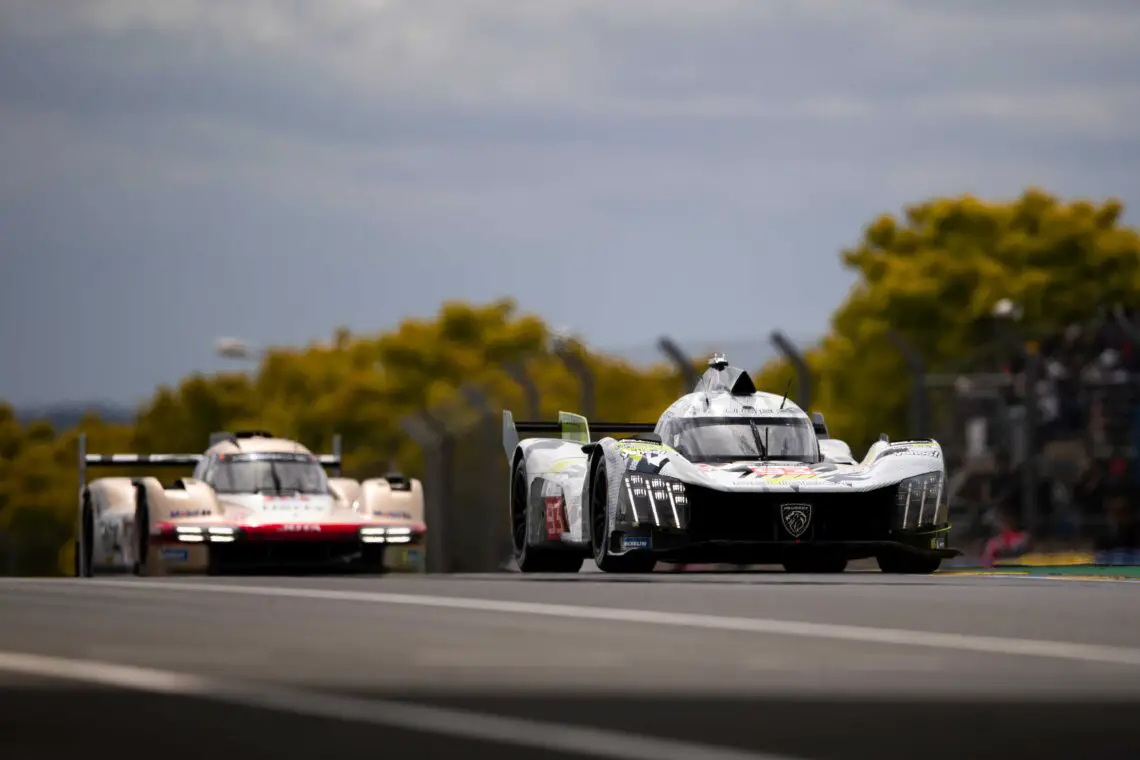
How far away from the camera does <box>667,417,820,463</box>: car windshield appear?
16812mm

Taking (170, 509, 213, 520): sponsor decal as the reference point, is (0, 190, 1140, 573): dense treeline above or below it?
above

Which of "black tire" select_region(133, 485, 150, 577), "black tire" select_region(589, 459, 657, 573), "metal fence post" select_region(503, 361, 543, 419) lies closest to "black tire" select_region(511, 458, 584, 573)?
"black tire" select_region(589, 459, 657, 573)

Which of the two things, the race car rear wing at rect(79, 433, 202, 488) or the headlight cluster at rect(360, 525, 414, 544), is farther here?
the race car rear wing at rect(79, 433, 202, 488)

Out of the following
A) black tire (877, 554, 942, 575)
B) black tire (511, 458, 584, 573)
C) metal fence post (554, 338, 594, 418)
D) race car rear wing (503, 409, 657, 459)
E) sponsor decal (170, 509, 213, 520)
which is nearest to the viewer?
black tire (877, 554, 942, 575)

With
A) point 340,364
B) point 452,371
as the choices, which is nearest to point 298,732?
point 452,371

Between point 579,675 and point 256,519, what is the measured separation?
43.5 feet

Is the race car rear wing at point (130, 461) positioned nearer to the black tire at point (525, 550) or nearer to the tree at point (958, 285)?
the black tire at point (525, 550)

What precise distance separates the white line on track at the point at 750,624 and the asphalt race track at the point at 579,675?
0.07 feet

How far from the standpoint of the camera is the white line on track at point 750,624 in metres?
8.97

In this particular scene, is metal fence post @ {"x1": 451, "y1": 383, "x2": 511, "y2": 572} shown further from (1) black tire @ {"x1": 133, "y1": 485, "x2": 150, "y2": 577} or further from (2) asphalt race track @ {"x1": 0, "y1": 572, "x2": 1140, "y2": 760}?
(2) asphalt race track @ {"x1": 0, "y1": 572, "x2": 1140, "y2": 760}

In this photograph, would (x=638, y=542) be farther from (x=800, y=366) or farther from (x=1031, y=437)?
(x=1031, y=437)

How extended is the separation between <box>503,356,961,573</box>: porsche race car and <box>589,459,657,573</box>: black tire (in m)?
0.01

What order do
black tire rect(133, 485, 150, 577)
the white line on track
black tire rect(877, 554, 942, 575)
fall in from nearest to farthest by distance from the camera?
the white line on track
black tire rect(877, 554, 942, 575)
black tire rect(133, 485, 150, 577)

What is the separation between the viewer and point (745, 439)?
55.7 feet
